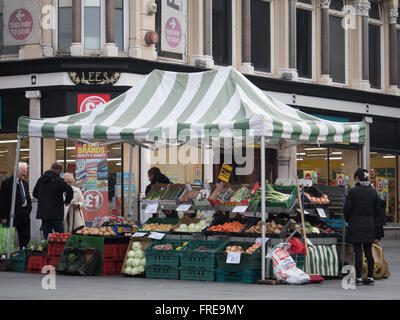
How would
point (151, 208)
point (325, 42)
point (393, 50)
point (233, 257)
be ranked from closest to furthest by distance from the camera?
point (233, 257) < point (151, 208) < point (325, 42) < point (393, 50)

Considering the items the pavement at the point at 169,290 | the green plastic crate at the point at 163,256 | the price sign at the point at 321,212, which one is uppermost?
the price sign at the point at 321,212

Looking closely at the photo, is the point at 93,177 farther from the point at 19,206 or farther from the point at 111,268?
the point at 111,268

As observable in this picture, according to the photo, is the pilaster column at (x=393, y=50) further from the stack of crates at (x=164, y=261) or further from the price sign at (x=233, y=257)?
the price sign at (x=233, y=257)

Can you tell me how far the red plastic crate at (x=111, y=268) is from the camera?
55.7 feet

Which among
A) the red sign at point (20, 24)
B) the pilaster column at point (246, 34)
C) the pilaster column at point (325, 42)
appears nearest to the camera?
the red sign at point (20, 24)

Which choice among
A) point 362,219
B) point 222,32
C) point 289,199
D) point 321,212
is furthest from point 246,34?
point 362,219

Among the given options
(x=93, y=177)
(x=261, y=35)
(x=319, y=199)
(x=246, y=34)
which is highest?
(x=261, y=35)

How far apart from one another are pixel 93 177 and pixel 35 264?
27.3 ft

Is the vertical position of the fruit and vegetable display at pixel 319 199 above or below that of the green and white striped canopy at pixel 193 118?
below

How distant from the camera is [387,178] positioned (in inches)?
1355

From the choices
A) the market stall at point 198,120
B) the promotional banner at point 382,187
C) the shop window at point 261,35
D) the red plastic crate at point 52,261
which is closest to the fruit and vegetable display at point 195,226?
the market stall at point 198,120

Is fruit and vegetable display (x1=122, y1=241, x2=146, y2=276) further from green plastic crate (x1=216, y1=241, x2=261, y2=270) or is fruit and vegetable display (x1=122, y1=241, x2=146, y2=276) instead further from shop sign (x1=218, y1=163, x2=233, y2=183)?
shop sign (x1=218, y1=163, x2=233, y2=183)

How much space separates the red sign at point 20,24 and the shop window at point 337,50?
449 inches

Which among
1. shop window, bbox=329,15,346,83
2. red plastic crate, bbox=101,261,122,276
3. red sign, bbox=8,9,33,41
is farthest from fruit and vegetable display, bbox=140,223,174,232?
shop window, bbox=329,15,346,83
